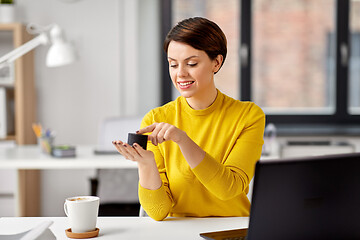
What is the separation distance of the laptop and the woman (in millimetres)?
365

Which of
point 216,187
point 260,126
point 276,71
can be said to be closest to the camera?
point 216,187

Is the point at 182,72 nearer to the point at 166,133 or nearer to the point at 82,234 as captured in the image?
the point at 166,133

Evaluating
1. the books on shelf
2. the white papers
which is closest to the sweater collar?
the white papers

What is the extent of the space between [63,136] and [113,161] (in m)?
1.26

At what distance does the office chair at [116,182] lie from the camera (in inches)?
115

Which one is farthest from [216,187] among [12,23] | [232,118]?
[12,23]

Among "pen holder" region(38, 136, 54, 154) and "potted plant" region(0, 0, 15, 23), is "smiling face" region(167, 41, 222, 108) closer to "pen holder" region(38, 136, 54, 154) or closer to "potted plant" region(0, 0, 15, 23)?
"pen holder" region(38, 136, 54, 154)

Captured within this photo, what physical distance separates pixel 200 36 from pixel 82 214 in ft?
1.93

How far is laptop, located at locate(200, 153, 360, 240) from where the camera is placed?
3.07 feet

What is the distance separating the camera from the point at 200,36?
1399 millimetres

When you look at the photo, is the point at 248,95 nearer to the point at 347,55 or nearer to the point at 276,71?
the point at 276,71

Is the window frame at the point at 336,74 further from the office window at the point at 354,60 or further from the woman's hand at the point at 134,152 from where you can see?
the woman's hand at the point at 134,152

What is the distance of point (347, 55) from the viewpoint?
12.4 feet

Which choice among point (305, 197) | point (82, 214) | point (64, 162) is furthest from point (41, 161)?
point (305, 197)
